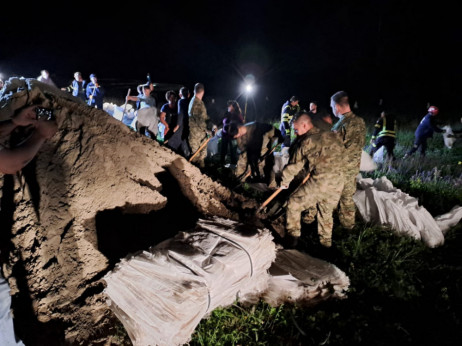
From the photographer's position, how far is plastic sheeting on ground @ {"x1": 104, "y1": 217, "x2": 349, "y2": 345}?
65.8 inches

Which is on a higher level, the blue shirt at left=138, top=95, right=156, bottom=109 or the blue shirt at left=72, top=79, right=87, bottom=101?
the blue shirt at left=72, top=79, right=87, bottom=101

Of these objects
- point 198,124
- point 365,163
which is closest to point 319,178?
point 365,163

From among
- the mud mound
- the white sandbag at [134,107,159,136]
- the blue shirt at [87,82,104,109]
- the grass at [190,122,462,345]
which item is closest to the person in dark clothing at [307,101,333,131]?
the grass at [190,122,462,345]

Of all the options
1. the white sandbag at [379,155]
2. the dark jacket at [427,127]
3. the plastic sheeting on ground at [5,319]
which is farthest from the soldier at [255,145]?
the dark jacket at [427,127]

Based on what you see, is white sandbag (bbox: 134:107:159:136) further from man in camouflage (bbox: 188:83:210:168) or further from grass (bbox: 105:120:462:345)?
grass (bbox: 105:120:462:345)

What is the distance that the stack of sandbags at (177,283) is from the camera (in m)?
1.67

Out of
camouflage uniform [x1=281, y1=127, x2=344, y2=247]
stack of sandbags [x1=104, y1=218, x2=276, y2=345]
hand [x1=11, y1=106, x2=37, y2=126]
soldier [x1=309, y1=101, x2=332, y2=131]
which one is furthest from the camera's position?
soldier [x1=309, y1=101, x2=332, y2=131]

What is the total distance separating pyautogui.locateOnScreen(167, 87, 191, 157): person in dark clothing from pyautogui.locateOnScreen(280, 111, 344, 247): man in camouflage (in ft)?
11.2

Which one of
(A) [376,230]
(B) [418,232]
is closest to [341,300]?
(A) [376,230]

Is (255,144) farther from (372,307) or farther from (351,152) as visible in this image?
(372,307)

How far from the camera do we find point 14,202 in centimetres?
234

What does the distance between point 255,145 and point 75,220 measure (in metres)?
4.30

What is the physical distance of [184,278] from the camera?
1.70 meters

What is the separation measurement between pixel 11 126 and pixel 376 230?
459cm
